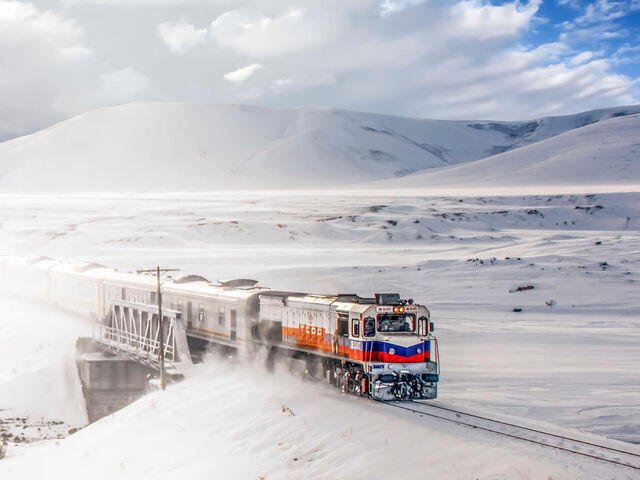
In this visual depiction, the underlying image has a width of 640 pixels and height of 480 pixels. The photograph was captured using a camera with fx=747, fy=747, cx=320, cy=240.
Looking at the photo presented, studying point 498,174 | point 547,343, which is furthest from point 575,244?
point 498,174

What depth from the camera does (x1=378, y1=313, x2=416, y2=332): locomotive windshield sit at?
22453mm

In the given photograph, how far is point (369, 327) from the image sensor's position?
22.2 metres

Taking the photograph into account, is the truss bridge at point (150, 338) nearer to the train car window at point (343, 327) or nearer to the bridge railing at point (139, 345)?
the bridge railing at point (139, 345)

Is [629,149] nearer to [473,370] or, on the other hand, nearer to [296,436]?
[473,370]

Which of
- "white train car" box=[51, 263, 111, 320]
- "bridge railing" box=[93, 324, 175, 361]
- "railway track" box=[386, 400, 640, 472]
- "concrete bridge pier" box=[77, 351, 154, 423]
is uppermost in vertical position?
"white train car" box=[51, 263, 111, 320]

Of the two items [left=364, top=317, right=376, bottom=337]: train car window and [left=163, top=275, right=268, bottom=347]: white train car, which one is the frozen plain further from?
[left=364, top=317, right=376, bottom=337]: train car window

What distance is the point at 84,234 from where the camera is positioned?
8775 cm

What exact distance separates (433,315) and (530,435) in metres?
23.1

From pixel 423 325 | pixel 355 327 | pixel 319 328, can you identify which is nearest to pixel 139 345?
pixel 319 328

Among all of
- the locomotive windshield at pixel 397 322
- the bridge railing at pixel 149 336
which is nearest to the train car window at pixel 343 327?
the locomotive windshield at pixel 397 322

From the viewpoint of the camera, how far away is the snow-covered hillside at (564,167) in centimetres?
15488

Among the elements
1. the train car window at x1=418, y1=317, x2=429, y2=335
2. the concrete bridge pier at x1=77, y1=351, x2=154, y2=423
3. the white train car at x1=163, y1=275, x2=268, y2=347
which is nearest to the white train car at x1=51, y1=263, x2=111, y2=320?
the concrete bridge pier at x1=77, y1=351, x2=154, y2=423

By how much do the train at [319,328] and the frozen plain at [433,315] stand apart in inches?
38.8

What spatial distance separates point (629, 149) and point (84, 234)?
13332 cm
